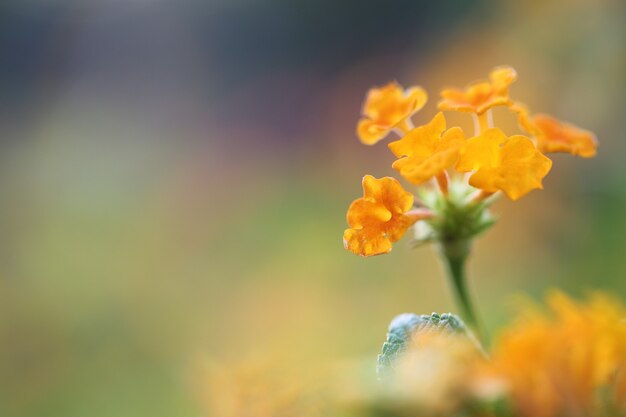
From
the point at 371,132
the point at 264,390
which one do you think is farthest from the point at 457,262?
the point at 264,390

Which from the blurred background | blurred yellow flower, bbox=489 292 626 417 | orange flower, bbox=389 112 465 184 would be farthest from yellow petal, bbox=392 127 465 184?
the blurred background

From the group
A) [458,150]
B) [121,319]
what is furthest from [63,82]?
[458,150]

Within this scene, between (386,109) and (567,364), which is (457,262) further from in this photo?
(567,364)

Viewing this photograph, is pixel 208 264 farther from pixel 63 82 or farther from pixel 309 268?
pixel 63 82

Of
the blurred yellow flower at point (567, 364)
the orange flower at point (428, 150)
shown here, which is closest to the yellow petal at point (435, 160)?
the orange flower at point (428, 150)

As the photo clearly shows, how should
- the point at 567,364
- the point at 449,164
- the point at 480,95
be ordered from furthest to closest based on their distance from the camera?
the point at 480,95 < the point at 449,164 < the point at 567,364

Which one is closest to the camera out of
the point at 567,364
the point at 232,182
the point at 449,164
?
the point at 567,364
